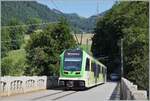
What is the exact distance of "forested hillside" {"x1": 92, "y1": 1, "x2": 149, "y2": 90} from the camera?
47.5 meters

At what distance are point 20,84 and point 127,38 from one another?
38353 millimetres

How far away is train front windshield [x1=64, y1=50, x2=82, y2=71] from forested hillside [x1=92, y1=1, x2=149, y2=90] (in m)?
5.18

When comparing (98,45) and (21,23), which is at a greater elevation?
(21,23)

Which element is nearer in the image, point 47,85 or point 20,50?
point 47,85

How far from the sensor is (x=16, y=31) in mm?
141750

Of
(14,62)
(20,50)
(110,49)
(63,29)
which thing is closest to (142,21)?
(63,29)

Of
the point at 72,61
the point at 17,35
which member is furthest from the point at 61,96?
the point at 17,35

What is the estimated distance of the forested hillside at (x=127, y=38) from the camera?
1871 inches

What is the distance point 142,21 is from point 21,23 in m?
80.0

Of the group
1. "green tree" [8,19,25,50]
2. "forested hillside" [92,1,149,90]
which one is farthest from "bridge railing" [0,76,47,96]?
"green tree" [8,19,25,50]

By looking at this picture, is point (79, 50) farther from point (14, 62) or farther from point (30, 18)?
point (30, 18)

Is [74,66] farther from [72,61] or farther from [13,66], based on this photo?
[13,66]

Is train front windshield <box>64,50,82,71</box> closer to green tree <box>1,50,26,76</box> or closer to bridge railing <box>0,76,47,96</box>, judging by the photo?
bridge railing <box>0,76,47,96</box>

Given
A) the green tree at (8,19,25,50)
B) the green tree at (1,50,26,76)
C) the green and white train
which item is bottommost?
the green and white train
